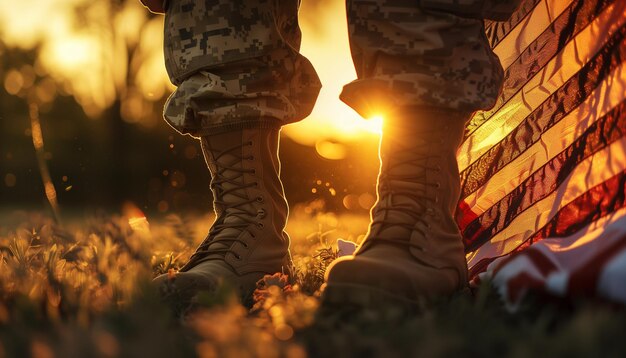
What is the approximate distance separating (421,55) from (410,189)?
35cm

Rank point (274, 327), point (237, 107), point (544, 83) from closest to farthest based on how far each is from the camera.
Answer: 1. point (274, 327)
2. point (237, 107)
3. point (544, 83)

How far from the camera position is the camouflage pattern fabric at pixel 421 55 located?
171 cm

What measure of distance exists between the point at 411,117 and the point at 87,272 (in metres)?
1.09

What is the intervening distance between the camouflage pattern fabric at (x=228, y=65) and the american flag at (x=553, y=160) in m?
0.87

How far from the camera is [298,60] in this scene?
2240 mm

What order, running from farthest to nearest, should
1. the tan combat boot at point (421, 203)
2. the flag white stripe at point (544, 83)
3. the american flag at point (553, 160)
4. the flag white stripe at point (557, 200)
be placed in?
the flag white stripe at point (544, 83) → the flag white stripe at point (557, 200) → the tan combat boot at point (421, 203) → the american flag at point (553, 160)

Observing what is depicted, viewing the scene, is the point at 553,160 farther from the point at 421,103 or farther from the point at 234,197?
the point at 234,197

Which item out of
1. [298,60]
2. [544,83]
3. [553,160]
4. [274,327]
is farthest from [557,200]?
[274,327]

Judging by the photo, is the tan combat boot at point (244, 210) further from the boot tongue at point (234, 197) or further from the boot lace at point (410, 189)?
the boot lace at point (410, 189)

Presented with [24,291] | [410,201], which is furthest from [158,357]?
[410,201]

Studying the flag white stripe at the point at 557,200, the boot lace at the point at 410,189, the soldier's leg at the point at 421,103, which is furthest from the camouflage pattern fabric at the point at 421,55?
the flag white stripe at the point at 557,200

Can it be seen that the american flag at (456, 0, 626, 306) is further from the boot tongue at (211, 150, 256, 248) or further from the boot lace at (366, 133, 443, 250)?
the boot tongue at (211, 150, 256, 248)

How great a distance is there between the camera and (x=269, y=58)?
2.14 meters

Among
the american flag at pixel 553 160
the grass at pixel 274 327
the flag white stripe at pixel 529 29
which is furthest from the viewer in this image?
the flag white stripe at pixel 529 29
